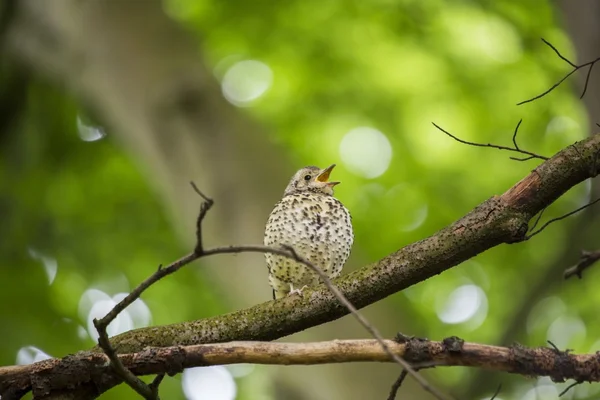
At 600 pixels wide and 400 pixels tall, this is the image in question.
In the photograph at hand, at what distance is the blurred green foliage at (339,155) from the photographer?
658cm

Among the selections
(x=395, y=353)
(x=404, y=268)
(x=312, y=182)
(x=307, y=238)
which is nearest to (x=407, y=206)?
(x=312, y=182)

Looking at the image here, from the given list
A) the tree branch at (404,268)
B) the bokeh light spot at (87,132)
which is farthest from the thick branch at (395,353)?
the bokeh light spot at (87,132)

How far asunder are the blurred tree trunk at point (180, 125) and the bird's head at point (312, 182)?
602 mm

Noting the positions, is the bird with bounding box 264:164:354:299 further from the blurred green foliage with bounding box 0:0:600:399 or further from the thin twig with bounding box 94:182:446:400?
the blurred green foliage with bounding box 0:0:600:399

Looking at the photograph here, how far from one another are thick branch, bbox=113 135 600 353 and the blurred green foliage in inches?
159

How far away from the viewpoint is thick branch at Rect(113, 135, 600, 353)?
2275mm

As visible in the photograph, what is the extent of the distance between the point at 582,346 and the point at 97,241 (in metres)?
4.06

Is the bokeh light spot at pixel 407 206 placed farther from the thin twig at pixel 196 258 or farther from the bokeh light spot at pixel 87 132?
the thin twig at pixel 196 258

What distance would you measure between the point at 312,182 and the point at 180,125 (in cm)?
142

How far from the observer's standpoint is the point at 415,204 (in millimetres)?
7180

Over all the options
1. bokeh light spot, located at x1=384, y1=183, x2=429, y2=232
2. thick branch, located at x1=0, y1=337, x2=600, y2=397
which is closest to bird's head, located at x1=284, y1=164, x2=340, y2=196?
thick branch, located at x1=0, y1=337, x2=600, y2=397

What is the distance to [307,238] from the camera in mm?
3684

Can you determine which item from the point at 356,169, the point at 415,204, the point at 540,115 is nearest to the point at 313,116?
the point at 356,169

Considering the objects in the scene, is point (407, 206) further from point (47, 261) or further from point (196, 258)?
point (196, 258)
